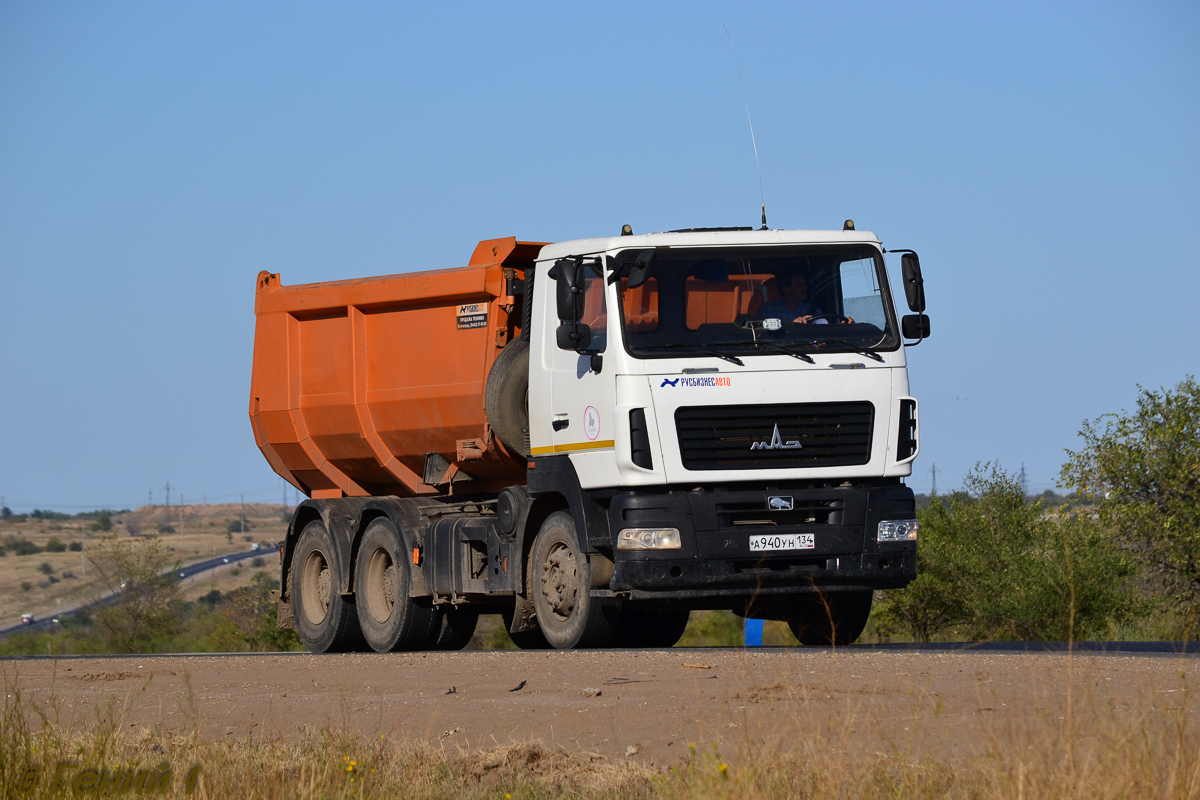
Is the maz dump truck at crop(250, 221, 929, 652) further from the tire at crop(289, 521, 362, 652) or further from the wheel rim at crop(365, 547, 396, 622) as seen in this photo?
the tire at crop(289, 521, 362, 652)

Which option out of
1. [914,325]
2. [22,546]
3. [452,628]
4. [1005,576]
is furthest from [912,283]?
[22,546]

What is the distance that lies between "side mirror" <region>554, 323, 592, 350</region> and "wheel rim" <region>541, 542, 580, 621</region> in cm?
176

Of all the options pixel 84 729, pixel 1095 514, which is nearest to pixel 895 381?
pixel 84 729

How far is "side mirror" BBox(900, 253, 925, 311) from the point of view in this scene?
12.0 meters


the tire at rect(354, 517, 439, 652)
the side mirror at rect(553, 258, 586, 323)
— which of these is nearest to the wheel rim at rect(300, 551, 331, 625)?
the tire at rect(354, 517, 439, 652)

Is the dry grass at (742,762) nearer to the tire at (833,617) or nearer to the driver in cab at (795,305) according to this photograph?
the driver in cab at (795,305)

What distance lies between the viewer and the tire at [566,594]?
1210cm

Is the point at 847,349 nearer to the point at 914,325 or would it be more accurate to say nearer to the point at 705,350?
the point at 914,325

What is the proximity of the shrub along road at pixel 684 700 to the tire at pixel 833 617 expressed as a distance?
1.76m

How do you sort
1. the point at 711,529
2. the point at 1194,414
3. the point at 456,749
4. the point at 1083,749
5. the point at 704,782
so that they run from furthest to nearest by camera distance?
the point at 1194,414, the point at 711,529, the point at 456,749, the point at 1083,749, the point at 704,782

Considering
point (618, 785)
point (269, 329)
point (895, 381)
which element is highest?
point (269, 329)

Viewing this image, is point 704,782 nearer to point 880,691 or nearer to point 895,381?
point 880,691

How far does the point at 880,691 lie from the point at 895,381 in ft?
13.4

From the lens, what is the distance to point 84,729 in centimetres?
809
